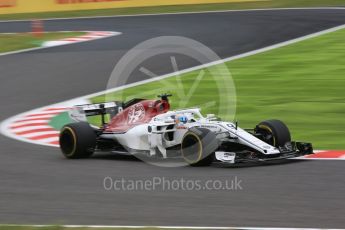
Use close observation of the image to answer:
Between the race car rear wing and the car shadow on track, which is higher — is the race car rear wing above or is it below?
above

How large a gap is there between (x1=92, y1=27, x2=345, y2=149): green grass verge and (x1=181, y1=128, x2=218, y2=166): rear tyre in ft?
7.64

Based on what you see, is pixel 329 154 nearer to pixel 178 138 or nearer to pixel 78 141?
pixel 178 138

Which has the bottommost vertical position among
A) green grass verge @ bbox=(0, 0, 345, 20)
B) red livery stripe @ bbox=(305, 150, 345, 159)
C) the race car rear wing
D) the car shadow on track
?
the car shadow on track

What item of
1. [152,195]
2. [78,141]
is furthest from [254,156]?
[78,141]

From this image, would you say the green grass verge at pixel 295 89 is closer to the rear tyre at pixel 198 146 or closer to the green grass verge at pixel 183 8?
the rear tyre at pixel 198 146

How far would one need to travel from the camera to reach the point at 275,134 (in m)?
10.7

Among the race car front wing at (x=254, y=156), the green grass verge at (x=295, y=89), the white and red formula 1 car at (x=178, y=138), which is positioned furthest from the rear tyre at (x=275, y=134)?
the green grass verge at (x=295, y=89)

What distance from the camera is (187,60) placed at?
2200 cm

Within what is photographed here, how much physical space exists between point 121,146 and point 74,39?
15.8 metres

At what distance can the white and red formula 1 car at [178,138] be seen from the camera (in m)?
10.2

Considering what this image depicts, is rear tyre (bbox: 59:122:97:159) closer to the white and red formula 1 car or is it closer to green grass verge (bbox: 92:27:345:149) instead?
the white and red formula 1 car

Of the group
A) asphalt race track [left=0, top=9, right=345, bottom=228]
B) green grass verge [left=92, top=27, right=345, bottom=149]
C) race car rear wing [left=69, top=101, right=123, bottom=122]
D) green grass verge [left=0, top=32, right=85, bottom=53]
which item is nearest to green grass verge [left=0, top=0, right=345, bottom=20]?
green grass verge [left=0, top=32, right=85, bottom=53]

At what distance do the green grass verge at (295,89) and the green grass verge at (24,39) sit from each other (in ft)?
25.4

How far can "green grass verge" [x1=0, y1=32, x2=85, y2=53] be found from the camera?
83.9ft
